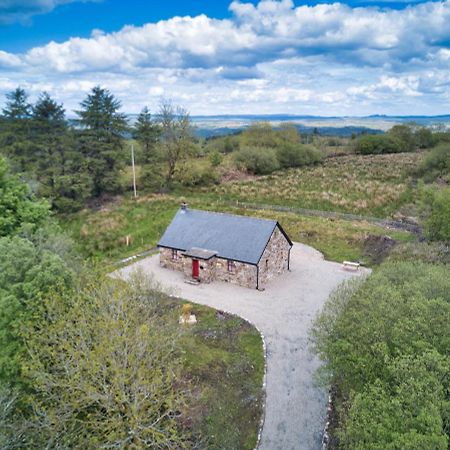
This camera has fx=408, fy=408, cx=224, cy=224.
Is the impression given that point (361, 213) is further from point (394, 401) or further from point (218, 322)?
point (394, 401)

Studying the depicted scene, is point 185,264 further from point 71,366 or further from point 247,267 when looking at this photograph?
point 71,366

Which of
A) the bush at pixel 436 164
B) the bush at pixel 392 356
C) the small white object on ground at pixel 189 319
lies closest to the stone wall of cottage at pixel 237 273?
the small white object on ground at pixel 189 319

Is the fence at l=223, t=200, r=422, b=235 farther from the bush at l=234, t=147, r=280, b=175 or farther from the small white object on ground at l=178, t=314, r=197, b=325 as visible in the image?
the small white object on ground at l=178, t=314, r=197, b=325

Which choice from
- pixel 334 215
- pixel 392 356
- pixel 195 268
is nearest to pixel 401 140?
pixel 334 215

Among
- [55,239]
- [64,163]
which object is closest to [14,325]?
[55,239]

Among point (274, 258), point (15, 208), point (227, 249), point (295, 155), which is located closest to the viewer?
point (15, 208)

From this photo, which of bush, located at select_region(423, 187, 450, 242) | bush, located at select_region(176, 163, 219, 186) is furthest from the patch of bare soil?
bush, located at select_region(176, 163, 219, 186)
